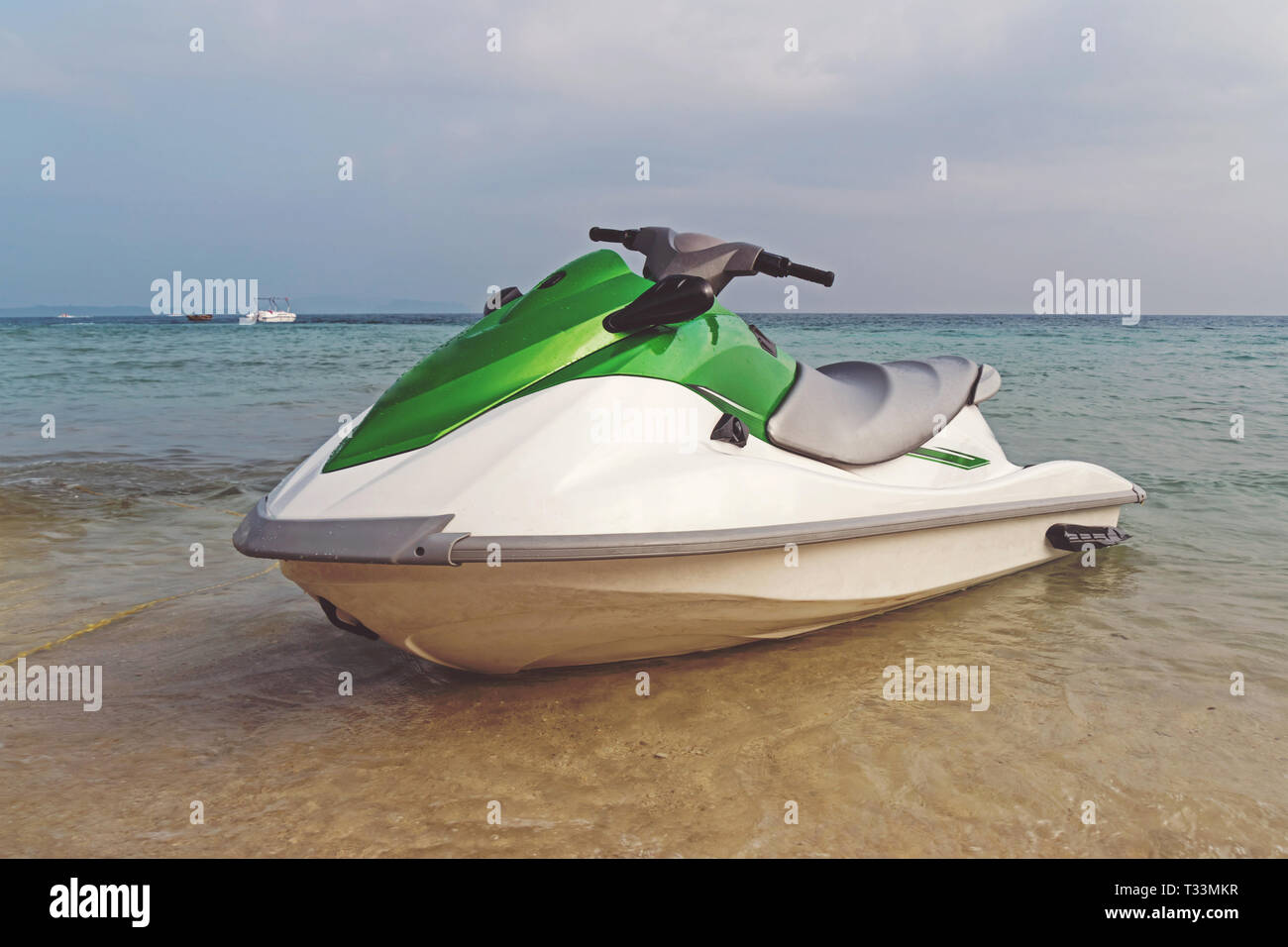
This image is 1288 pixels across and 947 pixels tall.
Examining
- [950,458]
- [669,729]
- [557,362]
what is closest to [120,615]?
[557,362]

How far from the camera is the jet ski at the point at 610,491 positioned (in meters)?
2.00

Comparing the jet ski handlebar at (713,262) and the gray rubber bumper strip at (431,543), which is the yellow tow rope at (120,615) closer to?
the gray rubber bumper strip at (431,543)

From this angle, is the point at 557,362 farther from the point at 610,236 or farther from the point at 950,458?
the point at 950,458

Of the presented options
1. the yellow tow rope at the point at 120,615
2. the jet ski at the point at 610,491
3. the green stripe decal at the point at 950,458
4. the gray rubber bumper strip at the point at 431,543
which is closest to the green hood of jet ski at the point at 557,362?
the jet ski at the point at 610,491

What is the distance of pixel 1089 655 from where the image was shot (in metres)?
2.73

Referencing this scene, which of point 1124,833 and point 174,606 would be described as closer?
point 1124,833

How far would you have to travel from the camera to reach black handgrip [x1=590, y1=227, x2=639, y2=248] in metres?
2.96

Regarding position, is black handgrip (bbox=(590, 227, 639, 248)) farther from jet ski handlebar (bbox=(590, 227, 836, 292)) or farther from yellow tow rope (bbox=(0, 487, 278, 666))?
yellow tow rope (bbox=(0, 487, 278, 666))

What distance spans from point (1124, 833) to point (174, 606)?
291cm

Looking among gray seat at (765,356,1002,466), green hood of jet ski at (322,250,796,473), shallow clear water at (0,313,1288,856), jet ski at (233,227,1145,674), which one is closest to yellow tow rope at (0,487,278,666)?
shallow clear water at (0,313,1288,856)

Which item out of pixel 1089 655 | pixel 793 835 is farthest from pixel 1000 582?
pixel 793 835

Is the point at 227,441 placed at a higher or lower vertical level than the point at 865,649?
higher

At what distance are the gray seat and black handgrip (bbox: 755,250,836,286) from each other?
11.0 inches
